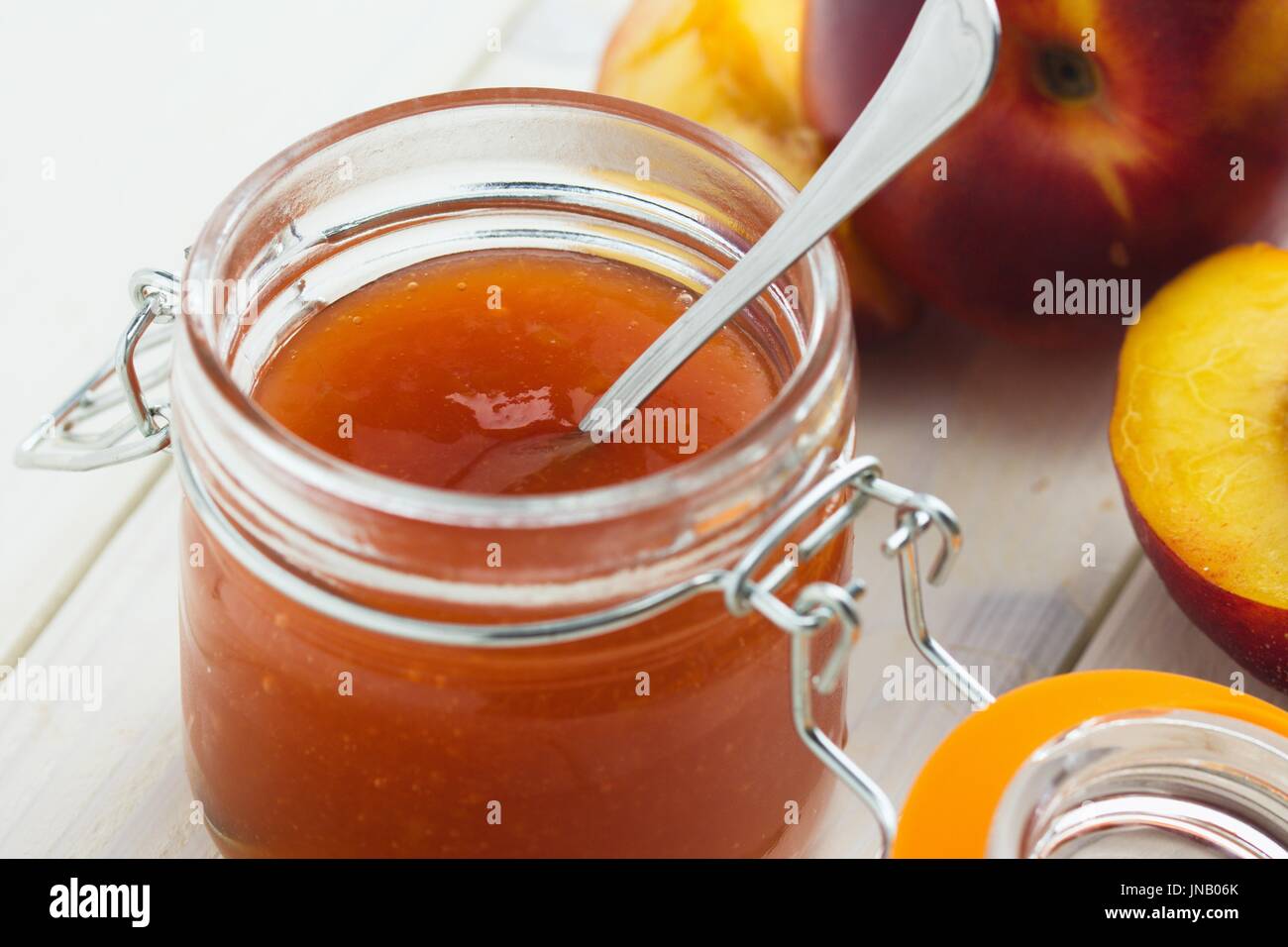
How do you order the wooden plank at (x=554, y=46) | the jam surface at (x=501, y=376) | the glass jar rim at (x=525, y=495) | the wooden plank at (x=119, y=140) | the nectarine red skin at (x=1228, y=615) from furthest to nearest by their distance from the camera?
the wooden plank at (x=554, y=46) → the wooden plank at (x=119, y=140) → the nectarine red skin at (x=1228, y=615) → the jam surface at (x=501, y=376) → the glass jar rim at (x=525, y=495)

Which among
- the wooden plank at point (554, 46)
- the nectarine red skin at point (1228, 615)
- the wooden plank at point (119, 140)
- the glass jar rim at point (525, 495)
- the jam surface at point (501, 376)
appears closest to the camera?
the glass jar rim at point (525, 495)

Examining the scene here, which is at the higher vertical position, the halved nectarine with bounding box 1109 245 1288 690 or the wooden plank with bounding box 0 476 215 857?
the halved nectarine with bounding box 1109 245 1288 690

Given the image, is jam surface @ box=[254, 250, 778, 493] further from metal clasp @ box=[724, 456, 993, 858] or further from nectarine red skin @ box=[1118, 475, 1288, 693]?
nectarine red skin @ box=[1118, 475, 1288, 693]

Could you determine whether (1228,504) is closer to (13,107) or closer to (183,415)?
(183,415)

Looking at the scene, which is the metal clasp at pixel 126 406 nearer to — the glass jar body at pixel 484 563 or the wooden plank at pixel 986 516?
the glass jar body at pixel 484 563

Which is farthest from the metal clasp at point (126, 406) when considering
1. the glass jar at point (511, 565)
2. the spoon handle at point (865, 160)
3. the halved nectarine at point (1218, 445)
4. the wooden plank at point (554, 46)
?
the halved nectarine at point (1218, 445)

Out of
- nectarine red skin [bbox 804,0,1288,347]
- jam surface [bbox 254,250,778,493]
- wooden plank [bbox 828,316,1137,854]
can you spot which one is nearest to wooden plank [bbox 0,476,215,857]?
jam surface [bbox 254,250,778,493]

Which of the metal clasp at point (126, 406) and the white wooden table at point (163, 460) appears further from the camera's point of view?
the white wooden table at point (163, 460)
